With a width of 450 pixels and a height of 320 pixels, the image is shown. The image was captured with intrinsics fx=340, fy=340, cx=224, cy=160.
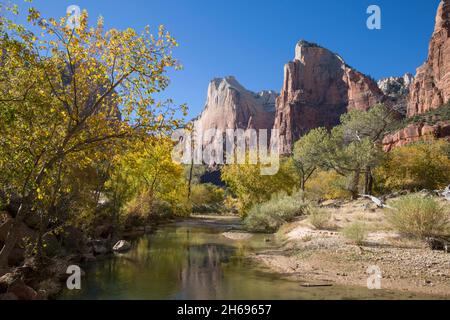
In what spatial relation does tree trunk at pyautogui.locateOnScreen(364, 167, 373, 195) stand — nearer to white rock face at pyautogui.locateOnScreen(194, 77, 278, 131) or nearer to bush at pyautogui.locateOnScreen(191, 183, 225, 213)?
bush at pyautogui.locateOnScreen(191, 183, 225, 213)

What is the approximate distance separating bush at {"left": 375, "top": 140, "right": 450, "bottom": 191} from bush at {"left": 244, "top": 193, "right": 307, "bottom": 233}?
12971mm

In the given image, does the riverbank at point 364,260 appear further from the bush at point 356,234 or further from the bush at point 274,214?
the bush at point 274,214

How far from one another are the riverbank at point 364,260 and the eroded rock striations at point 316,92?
396 feet

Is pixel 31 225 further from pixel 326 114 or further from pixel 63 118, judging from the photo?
pixel 326 114

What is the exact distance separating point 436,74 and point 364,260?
12627 centimetres

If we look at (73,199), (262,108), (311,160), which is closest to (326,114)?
(262,108)

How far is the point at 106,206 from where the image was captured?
896 inches

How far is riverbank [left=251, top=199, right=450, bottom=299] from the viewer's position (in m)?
10.9

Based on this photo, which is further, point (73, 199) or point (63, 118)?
point (73, 199)

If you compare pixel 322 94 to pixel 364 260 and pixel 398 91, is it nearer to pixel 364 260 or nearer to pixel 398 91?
pixel 398 91

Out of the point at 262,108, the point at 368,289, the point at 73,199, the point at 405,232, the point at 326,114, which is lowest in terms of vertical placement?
the point at 368,289

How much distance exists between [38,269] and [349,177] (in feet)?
107

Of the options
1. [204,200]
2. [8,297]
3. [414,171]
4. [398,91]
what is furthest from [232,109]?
[8,297]

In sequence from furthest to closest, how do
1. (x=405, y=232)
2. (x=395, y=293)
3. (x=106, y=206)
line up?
(x=106, y=206) < (x=405, y=232) < (x=395, y=293)
